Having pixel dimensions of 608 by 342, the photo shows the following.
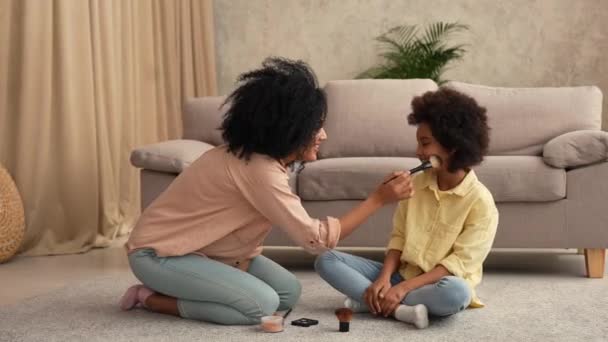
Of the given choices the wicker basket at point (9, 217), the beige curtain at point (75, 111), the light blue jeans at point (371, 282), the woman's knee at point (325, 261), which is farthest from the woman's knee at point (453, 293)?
the beige curtain at point (75, 111)

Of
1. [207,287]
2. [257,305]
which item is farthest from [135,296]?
[257,305]

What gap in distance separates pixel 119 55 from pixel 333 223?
9.10ft

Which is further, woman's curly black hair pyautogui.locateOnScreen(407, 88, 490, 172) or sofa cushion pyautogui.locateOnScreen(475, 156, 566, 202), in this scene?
sofa cushion pyautogui.locateOnScreen(475, 156, 566, 202)

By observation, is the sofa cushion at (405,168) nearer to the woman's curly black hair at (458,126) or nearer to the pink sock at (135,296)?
the woman's curly black hair at (458,126)

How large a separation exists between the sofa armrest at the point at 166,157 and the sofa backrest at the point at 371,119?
70 centimetres

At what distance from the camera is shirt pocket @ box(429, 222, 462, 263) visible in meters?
2.80

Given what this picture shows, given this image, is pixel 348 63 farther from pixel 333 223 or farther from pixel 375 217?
pixel 333 223

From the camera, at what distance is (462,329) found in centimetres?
267

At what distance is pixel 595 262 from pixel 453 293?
3.99ft

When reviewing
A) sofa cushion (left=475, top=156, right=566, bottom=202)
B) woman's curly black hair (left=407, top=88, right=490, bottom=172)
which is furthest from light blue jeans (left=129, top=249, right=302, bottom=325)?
sofa cushion (left=475, top=156, right=566, bottom=202)

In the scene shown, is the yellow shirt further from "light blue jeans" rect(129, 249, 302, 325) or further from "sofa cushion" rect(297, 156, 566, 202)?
"sofa cushion" rect(297, 156, 566, 202)

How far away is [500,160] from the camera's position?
3781 millimetres

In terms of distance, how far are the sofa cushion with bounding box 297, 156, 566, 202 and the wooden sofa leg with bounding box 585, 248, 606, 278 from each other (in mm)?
250

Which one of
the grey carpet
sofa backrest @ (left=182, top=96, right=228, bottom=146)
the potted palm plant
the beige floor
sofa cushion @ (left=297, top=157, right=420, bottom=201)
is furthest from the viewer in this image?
the potted palm plant
